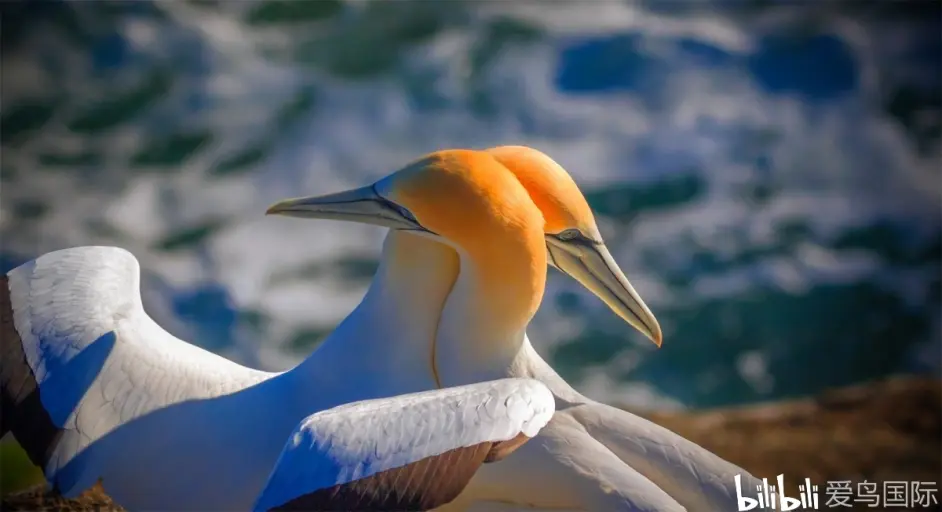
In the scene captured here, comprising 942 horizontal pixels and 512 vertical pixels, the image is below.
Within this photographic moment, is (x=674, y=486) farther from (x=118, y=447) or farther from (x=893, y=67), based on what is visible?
(x=893, y=67)

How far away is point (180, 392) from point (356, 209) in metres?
0.77

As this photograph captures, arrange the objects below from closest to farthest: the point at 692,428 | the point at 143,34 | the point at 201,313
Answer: the point at 692,428 → the point at 201,313 → the point at 143,34

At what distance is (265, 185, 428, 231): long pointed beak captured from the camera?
3.31 metres

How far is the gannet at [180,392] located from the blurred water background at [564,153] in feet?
18.2

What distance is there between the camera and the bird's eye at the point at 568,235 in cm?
352

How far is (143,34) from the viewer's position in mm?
10711

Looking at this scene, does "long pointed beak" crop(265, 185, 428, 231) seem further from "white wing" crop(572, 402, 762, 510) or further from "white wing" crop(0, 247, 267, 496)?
"white wing" crop(572, 402, 762, 510)

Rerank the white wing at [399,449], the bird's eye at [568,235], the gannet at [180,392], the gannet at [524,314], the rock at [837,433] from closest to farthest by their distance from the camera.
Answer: the white wing at [399,449] → the gannet at [524,314] → the gannet at [180,392] → the bird's eye at [568,235] → the rock at [837,433]

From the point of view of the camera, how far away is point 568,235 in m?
3.52

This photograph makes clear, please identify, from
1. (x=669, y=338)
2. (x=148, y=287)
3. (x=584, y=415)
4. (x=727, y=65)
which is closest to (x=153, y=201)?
(x=148, y=287)

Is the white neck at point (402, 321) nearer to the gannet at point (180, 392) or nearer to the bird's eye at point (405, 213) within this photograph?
the gannet at point (180, 392)

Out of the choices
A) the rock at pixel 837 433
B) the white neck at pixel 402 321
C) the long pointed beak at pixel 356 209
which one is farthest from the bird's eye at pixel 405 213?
the rock at pixel 837 433

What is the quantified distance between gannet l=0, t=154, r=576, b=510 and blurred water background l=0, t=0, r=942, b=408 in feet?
18.2

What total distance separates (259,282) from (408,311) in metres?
6.44
